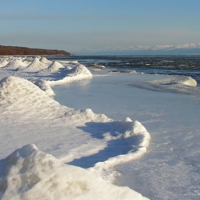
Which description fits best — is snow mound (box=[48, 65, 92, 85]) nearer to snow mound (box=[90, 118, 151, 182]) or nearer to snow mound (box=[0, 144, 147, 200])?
snow mound (box=[90, 118, 151, 182])

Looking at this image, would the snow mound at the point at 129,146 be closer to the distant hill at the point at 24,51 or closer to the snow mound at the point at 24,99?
the snow mound at the point at 24,99

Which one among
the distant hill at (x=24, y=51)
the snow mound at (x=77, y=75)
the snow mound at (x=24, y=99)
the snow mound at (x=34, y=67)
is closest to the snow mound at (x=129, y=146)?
the snow mound at (x=24, y=99)

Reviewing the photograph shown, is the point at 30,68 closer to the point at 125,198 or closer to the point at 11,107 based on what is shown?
the point at 11,107

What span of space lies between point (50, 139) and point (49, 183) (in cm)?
229

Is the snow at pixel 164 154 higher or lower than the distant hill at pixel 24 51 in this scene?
lower

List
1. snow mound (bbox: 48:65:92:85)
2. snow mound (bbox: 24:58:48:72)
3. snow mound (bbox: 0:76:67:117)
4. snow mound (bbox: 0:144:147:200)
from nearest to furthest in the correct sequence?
1. snow mound (bbox: 0:144:147:200)
2. snow mound (bbox: 0:76:67:117)
3. snow mound (bbox: 48:65:92:85)
4. snow mound (bbox: 24:58:48:72)

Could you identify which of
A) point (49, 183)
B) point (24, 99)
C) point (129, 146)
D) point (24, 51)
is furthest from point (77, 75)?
point (24, 51)

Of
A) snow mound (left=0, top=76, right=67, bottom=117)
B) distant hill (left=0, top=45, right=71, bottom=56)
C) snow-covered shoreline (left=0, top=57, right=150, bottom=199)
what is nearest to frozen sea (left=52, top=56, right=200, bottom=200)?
snow-covered shoreline (left=0, top=57, right=150, bottom=199)

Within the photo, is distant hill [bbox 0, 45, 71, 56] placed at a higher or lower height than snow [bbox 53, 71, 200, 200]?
higher

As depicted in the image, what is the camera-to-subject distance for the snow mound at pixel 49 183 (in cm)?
223

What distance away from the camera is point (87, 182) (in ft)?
7.63

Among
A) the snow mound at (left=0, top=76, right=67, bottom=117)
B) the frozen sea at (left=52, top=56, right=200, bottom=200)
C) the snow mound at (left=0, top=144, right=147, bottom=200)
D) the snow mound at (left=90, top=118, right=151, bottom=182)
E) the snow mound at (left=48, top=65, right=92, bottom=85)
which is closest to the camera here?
the snow mound at (left=0, top=144, right=147, bottom=200)

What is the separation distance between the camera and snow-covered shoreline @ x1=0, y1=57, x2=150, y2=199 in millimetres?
2285

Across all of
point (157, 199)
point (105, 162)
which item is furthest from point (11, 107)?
point (157, 199)
